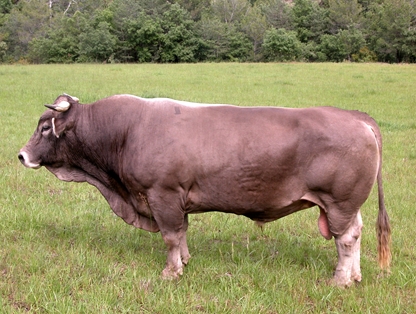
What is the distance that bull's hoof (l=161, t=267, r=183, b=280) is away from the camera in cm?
469

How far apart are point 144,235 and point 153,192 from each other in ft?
4.89

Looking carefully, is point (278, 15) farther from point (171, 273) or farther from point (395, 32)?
point (171, 273)

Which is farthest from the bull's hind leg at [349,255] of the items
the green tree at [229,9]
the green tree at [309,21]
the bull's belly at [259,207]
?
the green tree at [229,9]

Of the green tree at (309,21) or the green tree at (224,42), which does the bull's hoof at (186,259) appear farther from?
the green tree at (309,21)

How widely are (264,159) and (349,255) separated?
1294 millimetres

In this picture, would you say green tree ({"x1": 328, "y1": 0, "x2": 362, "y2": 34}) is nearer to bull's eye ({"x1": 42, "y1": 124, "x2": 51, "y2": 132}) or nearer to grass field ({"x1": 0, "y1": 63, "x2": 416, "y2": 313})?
grass field ({"x1": 0, "y1": 63, "x2": 416, "y2": 313})

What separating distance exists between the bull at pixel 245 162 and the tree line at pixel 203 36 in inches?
1891

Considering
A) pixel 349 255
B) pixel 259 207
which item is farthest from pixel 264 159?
pixel 349 255

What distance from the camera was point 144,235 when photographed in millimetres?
5898

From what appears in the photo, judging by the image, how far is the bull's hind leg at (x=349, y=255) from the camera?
454 cm

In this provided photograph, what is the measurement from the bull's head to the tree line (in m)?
48.0

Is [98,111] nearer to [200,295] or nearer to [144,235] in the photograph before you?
[144,235]

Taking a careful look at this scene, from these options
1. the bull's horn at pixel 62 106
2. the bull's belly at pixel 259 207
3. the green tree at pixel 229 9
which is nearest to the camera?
the bull's belly at pixel 259 207

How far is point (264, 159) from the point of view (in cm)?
436
